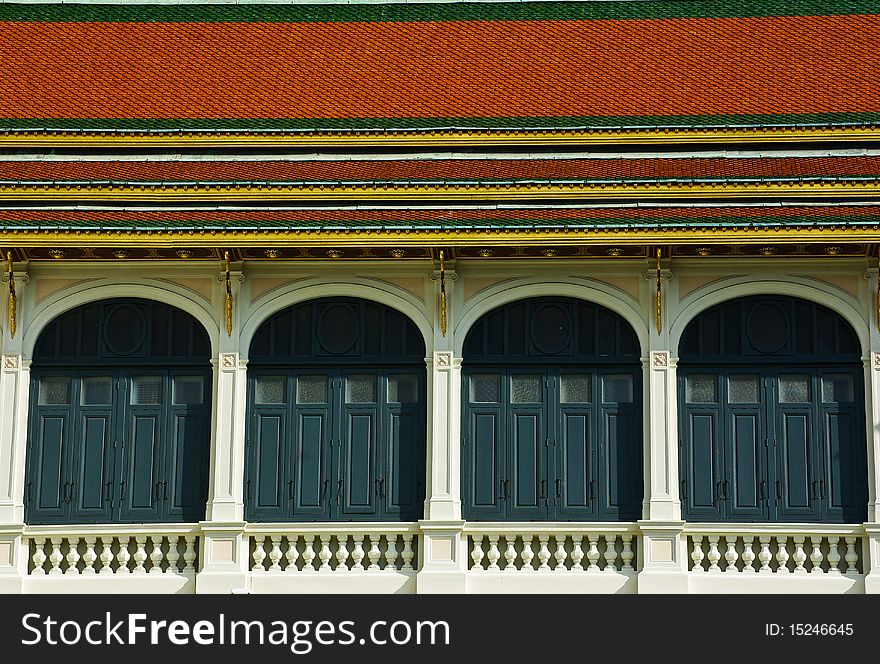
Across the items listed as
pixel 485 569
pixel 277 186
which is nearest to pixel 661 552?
pixel 485 569

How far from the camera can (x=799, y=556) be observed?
21.7m

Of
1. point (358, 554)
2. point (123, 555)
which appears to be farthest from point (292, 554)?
point (123, 555)

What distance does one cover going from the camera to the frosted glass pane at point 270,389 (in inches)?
894

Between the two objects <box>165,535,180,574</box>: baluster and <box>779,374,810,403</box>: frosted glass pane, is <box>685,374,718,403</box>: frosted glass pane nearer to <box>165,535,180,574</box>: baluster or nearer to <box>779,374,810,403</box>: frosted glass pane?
<box>779,374,810,403</box>: frosted glass pane

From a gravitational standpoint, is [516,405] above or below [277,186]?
below

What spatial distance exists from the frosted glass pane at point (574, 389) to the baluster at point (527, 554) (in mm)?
1876

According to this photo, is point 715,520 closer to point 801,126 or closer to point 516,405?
point 516,405

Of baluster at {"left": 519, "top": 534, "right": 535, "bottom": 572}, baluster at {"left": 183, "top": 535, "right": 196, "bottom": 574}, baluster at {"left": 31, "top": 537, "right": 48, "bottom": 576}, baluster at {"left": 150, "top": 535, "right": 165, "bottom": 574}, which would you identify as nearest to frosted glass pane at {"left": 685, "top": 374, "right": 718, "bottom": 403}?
baluster at {"left": 519, "top": 534, "right": 535, "bottom": 572}

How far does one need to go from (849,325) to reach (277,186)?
313 inches

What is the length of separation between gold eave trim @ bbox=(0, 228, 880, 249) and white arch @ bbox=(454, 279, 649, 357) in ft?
3.24

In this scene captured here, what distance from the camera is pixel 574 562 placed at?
21938mm

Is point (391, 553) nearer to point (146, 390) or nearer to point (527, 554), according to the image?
point (527, 554)

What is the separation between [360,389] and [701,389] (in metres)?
4.48

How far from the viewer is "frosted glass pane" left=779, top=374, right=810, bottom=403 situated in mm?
22391
